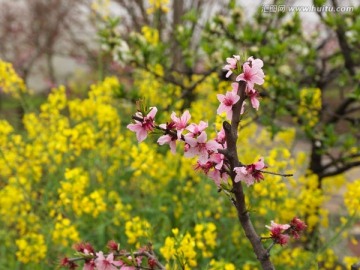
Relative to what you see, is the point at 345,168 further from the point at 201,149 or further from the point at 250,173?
the point at 201,149

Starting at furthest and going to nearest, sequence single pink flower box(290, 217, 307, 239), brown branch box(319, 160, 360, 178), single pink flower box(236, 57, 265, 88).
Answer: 1. brown branch box(319, 160, 360, 178)
2. single pink flower box(290, 217, 307, 239)
3. single pink flower box(236, 57, 265, 88)

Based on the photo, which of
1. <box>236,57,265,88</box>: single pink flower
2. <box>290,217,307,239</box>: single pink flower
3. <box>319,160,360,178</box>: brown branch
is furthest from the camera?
<box>319,160,360,178</box>: brown branch

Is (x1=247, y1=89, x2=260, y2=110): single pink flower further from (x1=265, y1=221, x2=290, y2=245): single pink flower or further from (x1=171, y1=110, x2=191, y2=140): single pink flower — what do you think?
(x1=265, y1=221, x2=290, y2=245): single pink flower

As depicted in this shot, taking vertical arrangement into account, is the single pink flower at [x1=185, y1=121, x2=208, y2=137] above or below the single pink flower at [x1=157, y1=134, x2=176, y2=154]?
above

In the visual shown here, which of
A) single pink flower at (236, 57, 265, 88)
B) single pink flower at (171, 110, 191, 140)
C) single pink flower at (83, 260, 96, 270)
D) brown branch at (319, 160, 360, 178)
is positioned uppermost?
brown branch at (319, 160, 360, 178)

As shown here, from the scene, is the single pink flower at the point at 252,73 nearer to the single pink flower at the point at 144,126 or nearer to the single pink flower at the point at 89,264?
the single pink flower at the point at 144,126

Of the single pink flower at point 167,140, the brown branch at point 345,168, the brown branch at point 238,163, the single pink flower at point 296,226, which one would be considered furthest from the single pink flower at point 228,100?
the brown branch at point 345,168

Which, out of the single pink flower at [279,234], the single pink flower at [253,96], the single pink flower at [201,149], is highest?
the single pink flower at [253,96]

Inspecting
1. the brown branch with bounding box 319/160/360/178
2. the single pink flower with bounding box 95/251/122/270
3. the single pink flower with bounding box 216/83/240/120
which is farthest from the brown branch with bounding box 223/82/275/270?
the brown branch with bounding box 319/160/360/178

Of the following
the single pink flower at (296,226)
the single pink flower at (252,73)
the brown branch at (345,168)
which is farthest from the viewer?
the brown branch at (345,168)

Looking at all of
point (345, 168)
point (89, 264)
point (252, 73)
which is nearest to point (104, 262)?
point (89, 264)

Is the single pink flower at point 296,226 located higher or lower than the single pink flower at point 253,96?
lower

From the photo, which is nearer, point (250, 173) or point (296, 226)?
point (250, 173)

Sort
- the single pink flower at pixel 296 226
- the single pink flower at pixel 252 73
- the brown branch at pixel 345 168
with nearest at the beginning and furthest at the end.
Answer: the single pink flower at pixel 252 73 → the single pink flower at pixel 296 226 → the brown branch at pixel 345 168
